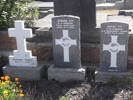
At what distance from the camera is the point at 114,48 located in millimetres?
4555

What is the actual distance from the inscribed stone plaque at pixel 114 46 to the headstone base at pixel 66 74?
17.8 inches

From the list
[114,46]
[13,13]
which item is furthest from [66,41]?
[13,13]

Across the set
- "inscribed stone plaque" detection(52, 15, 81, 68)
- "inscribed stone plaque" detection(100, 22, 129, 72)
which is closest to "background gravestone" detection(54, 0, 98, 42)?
"inscribed stone plaque" detection(52, 15, 81, 68)

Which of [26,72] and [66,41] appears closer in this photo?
[66,41]

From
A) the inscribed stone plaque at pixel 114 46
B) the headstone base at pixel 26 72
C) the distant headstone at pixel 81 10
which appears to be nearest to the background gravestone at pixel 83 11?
the distant headstone at pixel 81 10

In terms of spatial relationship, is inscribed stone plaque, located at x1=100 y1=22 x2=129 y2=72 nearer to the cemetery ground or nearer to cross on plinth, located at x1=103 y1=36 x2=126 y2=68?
cross on plinth, located at x1=103 y1=36 x2=126 y2=68

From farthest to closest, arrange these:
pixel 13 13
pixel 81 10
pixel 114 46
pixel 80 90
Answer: pixel 13 13 → pixel 81 10 → pixel 114 46 → pixel 80 90

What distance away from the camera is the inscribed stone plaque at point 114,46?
4.41 meters

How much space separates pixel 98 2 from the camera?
16609mm

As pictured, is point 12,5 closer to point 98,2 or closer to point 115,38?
point 115,38

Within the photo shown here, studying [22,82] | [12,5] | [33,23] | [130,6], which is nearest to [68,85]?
[22,82]

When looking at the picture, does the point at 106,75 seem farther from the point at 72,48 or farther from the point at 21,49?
the point at 21,49

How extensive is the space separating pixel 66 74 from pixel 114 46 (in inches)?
42.9

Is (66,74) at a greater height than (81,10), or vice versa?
(81,10)
